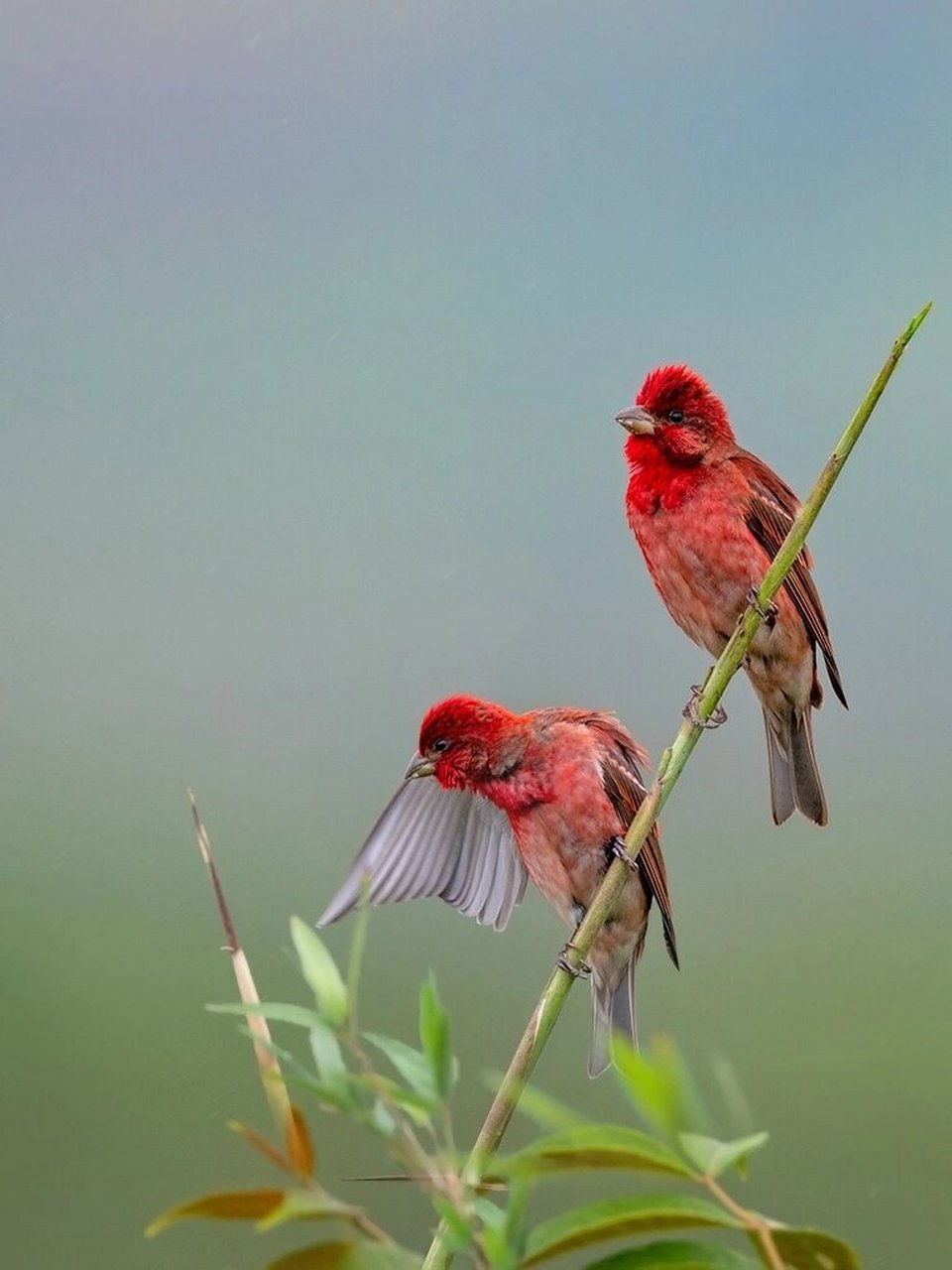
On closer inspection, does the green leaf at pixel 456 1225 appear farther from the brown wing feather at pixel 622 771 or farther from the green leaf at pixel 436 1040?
Answer: the brown wing feather at pixel 622 771

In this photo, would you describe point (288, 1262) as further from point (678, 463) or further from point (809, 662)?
point (809, 662)

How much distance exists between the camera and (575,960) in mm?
658

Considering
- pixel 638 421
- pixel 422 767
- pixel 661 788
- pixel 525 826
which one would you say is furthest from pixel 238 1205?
pixel 638 421

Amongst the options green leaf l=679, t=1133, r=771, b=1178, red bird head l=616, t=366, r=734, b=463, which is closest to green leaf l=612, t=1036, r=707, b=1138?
green leaf l=679, t=1133, r=771, b=1178

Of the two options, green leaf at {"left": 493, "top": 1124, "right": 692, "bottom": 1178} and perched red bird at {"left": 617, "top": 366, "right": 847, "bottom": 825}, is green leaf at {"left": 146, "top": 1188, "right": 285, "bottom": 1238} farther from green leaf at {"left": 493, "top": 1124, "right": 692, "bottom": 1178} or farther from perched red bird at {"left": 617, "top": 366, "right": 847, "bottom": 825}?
perched red bird at {"left": 617, "top": 366, "right": 847, "bottom": 825}

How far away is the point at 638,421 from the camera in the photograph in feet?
6.13

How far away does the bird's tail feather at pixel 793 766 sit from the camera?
207 cm

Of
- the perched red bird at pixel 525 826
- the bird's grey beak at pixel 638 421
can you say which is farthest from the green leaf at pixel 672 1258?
the bird's grey beak at pixel 638 421

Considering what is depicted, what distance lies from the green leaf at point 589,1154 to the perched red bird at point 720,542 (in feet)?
5.28

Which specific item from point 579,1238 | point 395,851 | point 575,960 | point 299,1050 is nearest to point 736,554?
point 395,851

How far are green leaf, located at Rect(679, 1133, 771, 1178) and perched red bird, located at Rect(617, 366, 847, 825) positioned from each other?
159cm

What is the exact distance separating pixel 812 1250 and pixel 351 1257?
12 cm

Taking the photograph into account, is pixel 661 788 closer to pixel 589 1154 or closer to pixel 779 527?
pixel 589 1154

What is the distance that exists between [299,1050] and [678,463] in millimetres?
2901
